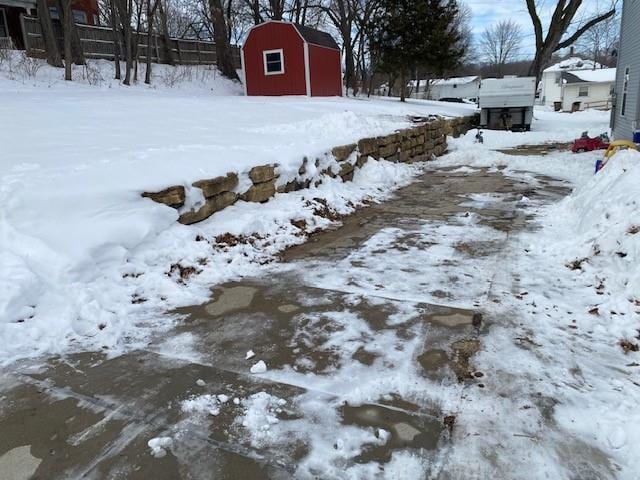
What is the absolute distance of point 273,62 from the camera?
18.6 metres

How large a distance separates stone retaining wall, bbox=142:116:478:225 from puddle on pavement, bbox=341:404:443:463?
3.11m

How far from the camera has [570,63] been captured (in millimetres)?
58469

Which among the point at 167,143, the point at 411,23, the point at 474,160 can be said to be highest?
the point at 411,23

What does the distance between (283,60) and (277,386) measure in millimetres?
17281

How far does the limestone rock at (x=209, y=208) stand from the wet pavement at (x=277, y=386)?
1070 millimetres

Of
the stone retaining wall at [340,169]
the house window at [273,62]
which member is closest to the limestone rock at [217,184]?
the stone retaining wall at [340,169]

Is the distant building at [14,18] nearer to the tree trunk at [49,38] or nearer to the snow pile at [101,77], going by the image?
the tree trunk at [49,38]

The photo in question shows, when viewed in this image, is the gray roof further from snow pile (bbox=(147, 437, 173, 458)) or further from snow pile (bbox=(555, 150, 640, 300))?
snow pile (bbox=(147, 437, 173, 458))

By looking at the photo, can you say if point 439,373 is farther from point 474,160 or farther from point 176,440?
point 474,160

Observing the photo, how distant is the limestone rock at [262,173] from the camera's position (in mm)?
6032

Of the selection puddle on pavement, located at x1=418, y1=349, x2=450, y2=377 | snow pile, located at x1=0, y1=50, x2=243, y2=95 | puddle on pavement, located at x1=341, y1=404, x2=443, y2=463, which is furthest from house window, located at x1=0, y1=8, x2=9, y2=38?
puddle on pavement, located at x1=341, y1=404, x2=443, y2=463

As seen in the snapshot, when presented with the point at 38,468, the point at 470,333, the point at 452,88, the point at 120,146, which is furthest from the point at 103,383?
the point at 452,88

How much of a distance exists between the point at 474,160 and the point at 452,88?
54.1 m

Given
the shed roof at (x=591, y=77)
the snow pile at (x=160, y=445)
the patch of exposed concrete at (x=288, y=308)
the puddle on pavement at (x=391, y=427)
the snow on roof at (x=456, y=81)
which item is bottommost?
the puddle on pavement at (x=391, y=427)
